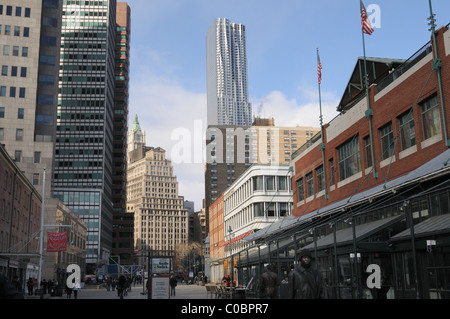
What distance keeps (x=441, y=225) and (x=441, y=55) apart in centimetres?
1037

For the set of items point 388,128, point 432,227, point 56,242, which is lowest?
point 432,227

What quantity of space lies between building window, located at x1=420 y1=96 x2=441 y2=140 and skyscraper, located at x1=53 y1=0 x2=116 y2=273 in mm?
114303

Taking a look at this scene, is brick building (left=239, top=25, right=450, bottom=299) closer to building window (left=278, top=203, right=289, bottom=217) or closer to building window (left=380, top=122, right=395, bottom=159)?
building window (left=380, top=122, right=395, bottom=159)

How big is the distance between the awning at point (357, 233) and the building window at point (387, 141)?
5.53 metres

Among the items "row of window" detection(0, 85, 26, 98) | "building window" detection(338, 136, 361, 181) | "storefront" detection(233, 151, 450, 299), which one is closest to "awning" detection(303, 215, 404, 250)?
"storefront" detection(233, 151, 450, 299)

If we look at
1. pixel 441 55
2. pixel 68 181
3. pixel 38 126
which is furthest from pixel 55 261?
pixel 441 55

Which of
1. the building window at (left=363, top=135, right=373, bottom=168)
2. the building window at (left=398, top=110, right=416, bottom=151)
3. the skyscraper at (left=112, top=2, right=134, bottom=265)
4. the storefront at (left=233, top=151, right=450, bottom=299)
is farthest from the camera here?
the skyscraper at (left=112, top=2, right=134, bottom=265)

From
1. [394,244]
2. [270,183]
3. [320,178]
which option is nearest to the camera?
[394,244]

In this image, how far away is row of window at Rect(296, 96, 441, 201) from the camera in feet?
79.6

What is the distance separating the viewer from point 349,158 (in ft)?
110

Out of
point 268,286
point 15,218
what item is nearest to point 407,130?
point 268,286

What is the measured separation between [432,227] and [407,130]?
1081cm

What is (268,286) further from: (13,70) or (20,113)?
(13,70)
